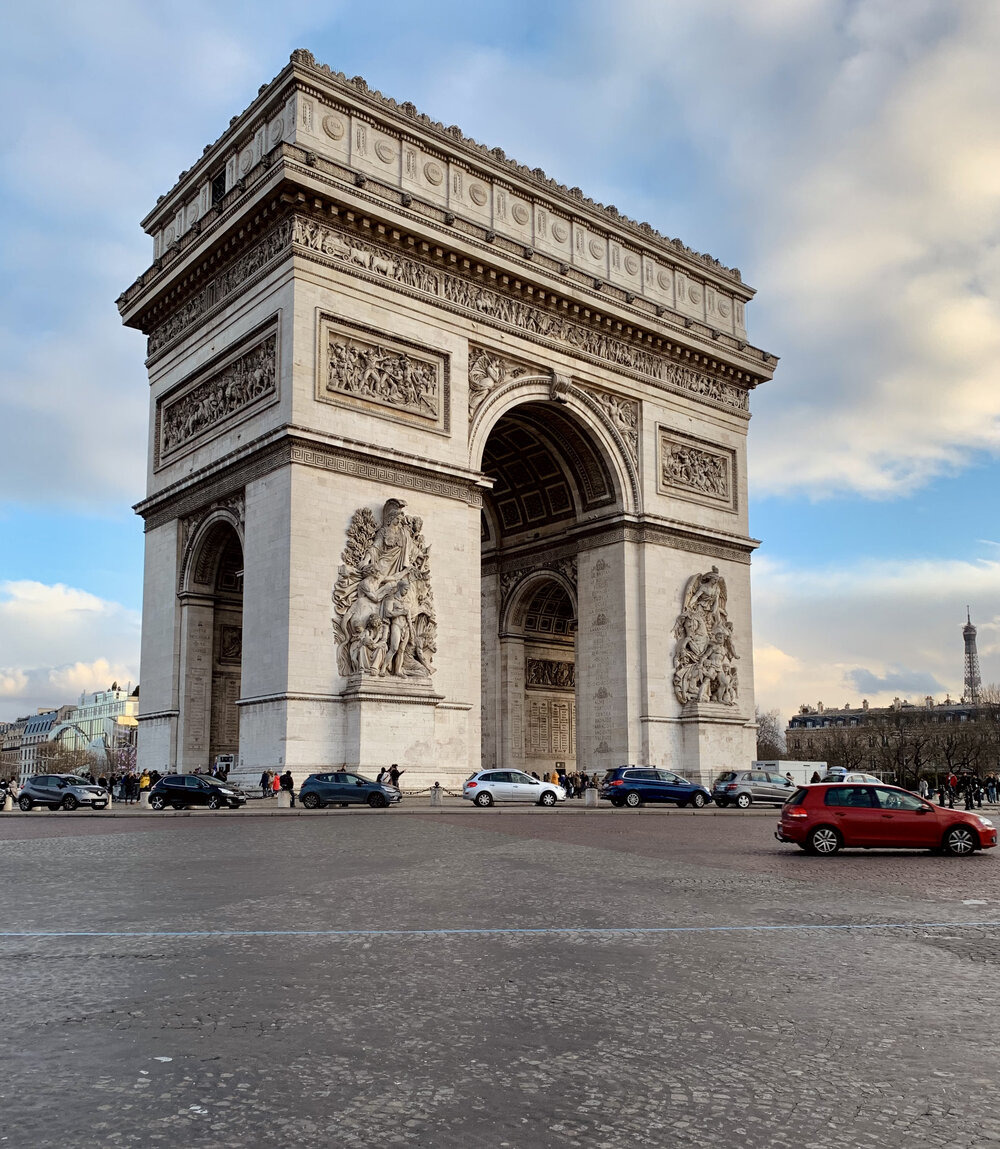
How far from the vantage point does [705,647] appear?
127ft

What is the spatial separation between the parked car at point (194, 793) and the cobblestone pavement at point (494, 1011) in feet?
51.6

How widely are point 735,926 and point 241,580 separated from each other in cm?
2797

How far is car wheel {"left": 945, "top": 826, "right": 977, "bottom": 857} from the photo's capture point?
16406 mm

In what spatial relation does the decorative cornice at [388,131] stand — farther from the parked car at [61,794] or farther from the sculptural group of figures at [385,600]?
the parked car at [61,794]

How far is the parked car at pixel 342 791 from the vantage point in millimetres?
27047

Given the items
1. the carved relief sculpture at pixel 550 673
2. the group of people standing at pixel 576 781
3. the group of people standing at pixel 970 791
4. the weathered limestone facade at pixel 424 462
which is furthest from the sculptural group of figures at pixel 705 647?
the group of people standing at pixel 970 791

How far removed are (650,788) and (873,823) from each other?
16.3 meters

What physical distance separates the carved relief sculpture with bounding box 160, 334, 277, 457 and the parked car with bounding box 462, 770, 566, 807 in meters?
11.6

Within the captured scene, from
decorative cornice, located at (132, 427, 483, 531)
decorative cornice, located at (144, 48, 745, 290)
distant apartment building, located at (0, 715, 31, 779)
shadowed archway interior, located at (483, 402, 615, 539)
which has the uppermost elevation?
decorative cornice, located at (144, 48, 745, 290)

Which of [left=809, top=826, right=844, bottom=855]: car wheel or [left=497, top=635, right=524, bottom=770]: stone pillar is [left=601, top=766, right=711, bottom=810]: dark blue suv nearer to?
[left=497, top=635, right=524, bottom=770]: stone pillar

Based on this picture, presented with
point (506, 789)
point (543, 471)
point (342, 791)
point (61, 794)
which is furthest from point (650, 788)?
point (61, 794)

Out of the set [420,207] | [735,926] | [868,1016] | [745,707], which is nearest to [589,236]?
[420,207]

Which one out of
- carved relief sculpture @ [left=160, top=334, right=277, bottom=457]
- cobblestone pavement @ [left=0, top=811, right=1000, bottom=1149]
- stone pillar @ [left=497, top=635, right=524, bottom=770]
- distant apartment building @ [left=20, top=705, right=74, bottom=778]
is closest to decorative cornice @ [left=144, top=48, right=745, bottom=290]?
carved relief sculpture @ [left=160, top=334, right=277, bottom=457]

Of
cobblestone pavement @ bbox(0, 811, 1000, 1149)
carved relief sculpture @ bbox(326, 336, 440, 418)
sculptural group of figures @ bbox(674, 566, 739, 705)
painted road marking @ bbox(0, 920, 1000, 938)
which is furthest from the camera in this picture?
sculptural group of figures @ bbox(674, 566, 739, 705)
